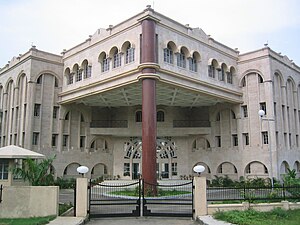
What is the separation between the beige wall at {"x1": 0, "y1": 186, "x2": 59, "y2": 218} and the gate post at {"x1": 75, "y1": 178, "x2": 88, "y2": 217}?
0.82m

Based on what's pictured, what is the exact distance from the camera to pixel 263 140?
30.6m

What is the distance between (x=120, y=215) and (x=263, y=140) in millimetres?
20535

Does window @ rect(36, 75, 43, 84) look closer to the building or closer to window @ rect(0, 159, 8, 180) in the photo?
the building

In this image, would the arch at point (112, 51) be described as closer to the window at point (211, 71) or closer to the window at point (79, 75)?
the window at point (79, 75)

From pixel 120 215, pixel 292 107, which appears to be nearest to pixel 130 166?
pixel 292 107

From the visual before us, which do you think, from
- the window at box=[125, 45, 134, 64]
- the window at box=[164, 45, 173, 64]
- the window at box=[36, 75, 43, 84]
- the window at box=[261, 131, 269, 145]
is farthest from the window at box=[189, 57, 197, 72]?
the window at box=[36, 75, 43, 84]

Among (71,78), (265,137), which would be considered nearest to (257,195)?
(265,137)

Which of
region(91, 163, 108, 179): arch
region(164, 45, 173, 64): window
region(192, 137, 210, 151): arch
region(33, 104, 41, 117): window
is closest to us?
region(164, 45, 173, 64): window

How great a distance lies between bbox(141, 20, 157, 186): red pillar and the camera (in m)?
21.8

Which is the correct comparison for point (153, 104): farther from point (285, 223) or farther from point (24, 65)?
point (24, 65)

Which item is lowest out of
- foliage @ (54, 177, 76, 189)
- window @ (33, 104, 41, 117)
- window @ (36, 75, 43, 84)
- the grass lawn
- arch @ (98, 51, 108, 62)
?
the grass lawn

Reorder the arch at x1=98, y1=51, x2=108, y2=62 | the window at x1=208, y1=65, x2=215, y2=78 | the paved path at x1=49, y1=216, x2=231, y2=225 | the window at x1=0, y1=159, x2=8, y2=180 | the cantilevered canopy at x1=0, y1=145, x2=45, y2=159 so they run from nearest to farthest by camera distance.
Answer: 1. the paved path at x1=49, y1=216, x2=231, y2=225
2. the cantilevered canopy at x1=0, y1=145, x2=45, y2=159
3. the window at x1=0, y1=159, x2=8, y2=180
4. the arch at x1=98, y1=51, x2=108, y2=62
5. the window at x1=208, y1=65, x2=215, y2=78

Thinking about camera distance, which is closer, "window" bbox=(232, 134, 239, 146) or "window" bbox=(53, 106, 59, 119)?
"window" bbox=(53, 106, 59, 119)

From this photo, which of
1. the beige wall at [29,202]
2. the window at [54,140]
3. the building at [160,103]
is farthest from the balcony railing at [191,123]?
the beige wall at [29,202]
